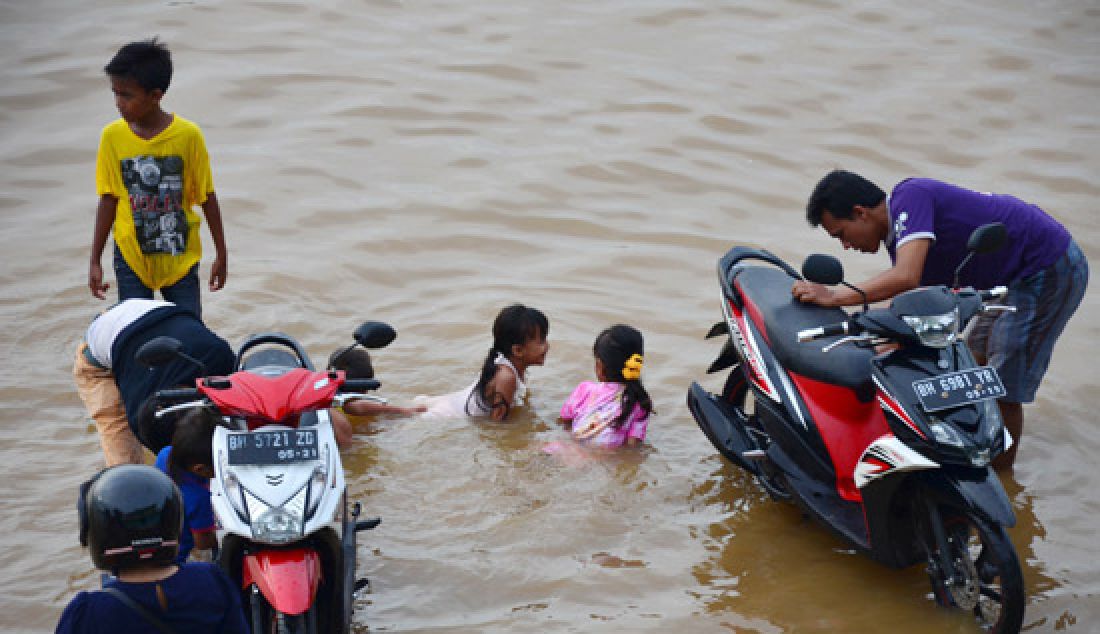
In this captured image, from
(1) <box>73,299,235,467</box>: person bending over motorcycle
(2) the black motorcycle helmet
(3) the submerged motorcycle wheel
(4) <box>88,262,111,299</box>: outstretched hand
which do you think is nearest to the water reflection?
(3) the submerged motorcycle wheel

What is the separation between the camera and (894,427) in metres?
4.70

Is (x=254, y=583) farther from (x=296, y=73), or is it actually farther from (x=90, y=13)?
(x=90, y=13)

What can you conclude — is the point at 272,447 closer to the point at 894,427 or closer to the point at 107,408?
the point at 107,408

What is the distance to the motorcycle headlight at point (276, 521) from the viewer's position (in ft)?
13.3

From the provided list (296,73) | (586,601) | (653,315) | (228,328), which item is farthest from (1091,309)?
(296,73)

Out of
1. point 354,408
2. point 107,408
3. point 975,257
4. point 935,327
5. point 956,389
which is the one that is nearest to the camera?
point 956,389

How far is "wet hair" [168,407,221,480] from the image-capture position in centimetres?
450

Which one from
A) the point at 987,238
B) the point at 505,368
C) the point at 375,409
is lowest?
the point at 375,409

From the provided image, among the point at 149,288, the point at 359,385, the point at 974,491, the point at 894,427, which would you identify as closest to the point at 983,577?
the point at 974,491

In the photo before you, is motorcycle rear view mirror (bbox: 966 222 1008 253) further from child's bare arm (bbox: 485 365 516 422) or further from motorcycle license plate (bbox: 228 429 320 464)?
motorcycle license plate (bbox: 228 429 320 464)

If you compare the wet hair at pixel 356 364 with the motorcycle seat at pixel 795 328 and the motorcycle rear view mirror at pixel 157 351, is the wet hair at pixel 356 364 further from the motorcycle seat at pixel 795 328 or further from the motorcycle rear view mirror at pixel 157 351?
the motorcycle seat at pixel 795 328

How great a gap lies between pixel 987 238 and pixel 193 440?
3271mm

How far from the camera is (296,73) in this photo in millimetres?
11406

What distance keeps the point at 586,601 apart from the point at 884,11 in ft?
33.9
